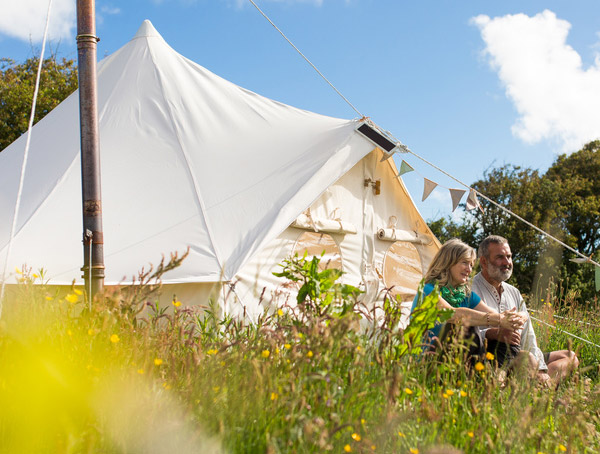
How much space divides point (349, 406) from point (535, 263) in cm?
1542

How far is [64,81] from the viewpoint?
16.2 meters

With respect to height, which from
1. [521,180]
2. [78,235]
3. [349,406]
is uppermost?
[521,180]

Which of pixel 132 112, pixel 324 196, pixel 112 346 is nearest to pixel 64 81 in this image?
pixel 132 112

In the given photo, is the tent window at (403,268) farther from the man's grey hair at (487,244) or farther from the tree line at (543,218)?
the tree line at (543,218)

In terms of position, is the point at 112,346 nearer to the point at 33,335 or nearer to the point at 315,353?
the point at 33,335

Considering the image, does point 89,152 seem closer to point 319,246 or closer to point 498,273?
point 319,246

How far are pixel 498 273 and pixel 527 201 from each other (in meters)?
14.1

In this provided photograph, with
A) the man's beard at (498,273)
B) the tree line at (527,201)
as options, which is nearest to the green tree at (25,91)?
the tree line at (527,201)

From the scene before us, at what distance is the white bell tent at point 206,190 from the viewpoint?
446 centimetres

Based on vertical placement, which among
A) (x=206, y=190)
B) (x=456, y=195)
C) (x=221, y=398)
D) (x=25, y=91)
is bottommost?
(x=221, y=398)

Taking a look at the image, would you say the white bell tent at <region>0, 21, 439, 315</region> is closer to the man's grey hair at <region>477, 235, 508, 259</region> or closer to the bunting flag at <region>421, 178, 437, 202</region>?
the bunting flag at <region>421, 178, 437, 202</region>

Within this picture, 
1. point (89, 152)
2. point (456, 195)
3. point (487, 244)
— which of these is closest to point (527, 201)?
point (456, 195)

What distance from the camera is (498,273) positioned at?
416 centimetres

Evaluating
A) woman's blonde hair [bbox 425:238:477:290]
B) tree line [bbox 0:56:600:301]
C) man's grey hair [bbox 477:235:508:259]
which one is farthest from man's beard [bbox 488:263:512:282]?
tree line [bbox 0:56:600:301]
